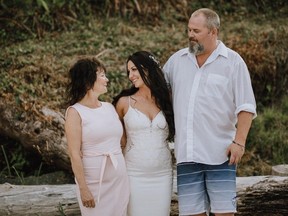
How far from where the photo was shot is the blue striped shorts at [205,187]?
484cm

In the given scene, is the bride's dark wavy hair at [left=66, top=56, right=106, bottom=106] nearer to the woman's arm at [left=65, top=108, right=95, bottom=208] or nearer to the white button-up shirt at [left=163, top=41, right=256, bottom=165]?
the woman's arm at [left=65, top=108, right=95, bottom=208]

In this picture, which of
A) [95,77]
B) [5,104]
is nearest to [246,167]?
[5,104]

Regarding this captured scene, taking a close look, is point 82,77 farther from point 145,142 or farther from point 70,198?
point 70,198

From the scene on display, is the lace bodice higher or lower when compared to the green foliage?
higher

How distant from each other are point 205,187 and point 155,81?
2.73 feet

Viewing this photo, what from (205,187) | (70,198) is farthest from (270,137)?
(205,187)

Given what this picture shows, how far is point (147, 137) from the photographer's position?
4.84 meters

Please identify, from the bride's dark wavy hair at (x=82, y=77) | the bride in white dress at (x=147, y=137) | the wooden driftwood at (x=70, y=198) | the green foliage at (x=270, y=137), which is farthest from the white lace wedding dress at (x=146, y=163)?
the green foliage at (x=270, y=137)

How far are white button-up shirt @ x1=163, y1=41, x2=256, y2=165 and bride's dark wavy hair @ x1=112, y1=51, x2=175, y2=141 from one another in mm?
89

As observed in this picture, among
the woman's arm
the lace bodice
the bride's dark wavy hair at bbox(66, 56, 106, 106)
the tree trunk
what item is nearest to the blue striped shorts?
the lace bodice

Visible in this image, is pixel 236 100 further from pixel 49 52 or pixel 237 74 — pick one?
pixel 49 52

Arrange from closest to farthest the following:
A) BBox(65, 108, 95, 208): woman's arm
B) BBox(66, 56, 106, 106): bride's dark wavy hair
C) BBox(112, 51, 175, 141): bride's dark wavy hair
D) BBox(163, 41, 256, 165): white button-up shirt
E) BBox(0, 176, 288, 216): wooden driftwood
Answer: BBox(65, 108, 95, 208): woman's arm → BBox(66, 56, 106, 106): bride's dark wavy hair → BBox(163, 41, 256, 165): white button-up shirt → BBox(112, 51, 175, 141): bride's dark wavy hair → BBox(0, 176, 288, 216): wooden driftwood

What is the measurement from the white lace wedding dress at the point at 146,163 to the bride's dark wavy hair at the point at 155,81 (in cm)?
8

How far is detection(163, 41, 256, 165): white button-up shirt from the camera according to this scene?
4.77m
